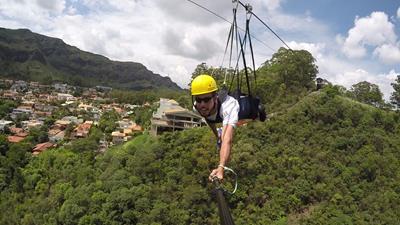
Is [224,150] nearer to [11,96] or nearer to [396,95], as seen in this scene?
[396,95]

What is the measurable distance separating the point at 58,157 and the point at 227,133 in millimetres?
46332

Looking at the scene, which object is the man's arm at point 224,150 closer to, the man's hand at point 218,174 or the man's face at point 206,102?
the man's hand at point 218,174

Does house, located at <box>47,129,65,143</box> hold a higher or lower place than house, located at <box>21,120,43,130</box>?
lower

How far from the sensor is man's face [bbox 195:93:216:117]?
4.49m

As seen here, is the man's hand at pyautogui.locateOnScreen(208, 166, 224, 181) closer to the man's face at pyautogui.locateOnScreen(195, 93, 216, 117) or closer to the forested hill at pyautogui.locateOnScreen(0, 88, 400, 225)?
the man's face at pyautogui.locateOnScreen(195, 93, 216, 117)

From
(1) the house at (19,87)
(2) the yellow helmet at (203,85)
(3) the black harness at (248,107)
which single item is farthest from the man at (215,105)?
(1) the house at (19,87)

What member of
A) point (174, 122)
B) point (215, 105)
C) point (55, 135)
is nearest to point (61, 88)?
point (55, 135)

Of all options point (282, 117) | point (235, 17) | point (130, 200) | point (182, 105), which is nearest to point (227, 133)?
point (235, 17)

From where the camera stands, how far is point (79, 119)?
8450 cm

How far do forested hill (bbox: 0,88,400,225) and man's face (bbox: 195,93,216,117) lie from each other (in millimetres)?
27482

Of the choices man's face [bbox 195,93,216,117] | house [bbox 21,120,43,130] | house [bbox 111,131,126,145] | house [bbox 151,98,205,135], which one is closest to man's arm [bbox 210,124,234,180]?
man's face [bbox 195,93,216,117]

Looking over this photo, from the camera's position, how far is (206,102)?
456 cm

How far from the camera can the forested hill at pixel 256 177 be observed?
32031 mm

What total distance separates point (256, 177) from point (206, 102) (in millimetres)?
30388
